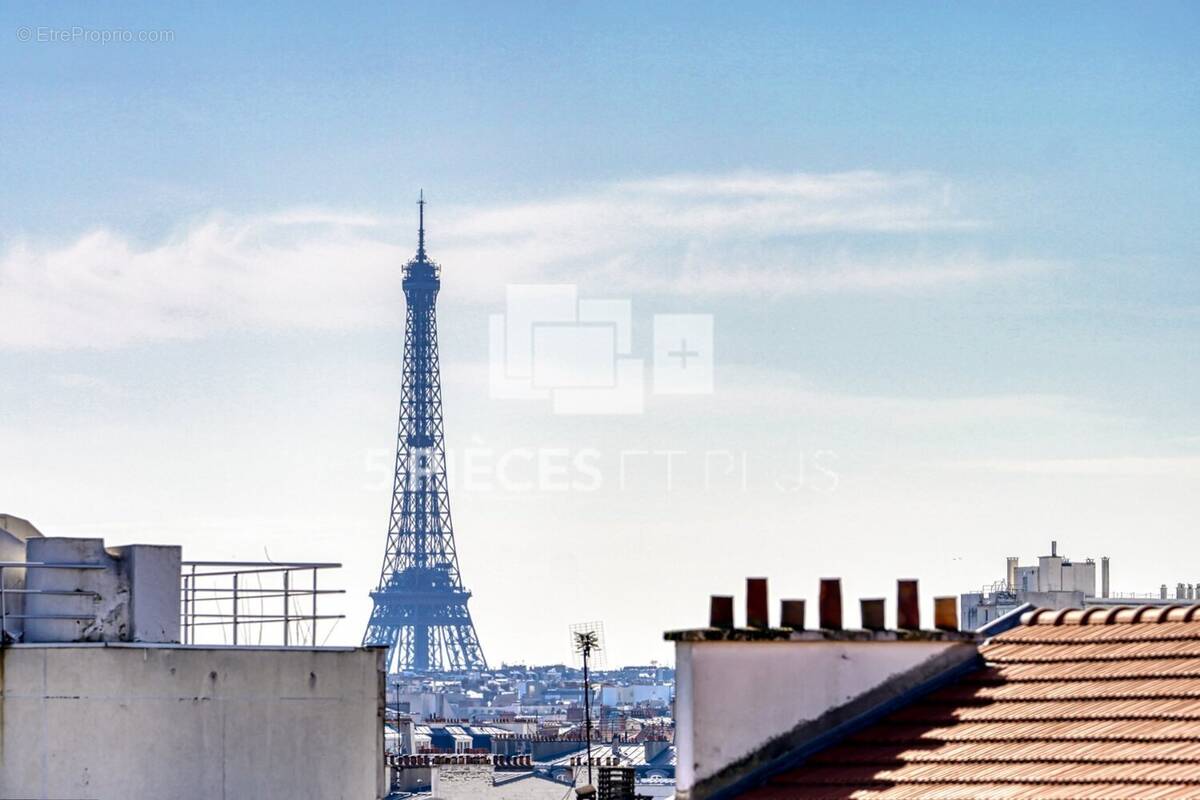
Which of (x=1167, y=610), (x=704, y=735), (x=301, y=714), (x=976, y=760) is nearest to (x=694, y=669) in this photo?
(x=704, y=735)

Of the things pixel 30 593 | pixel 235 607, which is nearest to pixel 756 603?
pixel 30 593

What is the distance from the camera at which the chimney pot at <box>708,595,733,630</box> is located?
52.4ft

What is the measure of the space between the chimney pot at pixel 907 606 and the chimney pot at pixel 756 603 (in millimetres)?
960

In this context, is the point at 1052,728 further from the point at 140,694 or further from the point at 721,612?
the point at 140,694

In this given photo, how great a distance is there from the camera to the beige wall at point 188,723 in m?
17.5

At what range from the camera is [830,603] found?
16.2m

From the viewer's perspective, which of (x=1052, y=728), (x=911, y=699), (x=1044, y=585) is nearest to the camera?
(x=1052, y=728)

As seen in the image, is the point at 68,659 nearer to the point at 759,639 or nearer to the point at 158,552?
the point at 158,552

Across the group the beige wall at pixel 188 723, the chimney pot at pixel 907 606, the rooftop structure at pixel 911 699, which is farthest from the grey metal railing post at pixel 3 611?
the chimney pot at pixel 907 606

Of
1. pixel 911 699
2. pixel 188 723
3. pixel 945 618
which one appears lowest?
pixel 188 723

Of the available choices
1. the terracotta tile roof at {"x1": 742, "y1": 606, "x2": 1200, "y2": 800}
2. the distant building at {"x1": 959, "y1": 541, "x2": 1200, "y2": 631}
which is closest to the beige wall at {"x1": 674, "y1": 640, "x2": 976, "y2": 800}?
the terracotta tile roof at {"x1": 742, "y1": 606, "x2": 1200, "y2": 800}

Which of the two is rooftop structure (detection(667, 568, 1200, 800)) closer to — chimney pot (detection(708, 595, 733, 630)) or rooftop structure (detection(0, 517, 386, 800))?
chimney pot (detection(708, 595, 733, 630))

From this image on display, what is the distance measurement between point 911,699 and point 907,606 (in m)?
0.67

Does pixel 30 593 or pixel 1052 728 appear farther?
pixel 30 593
